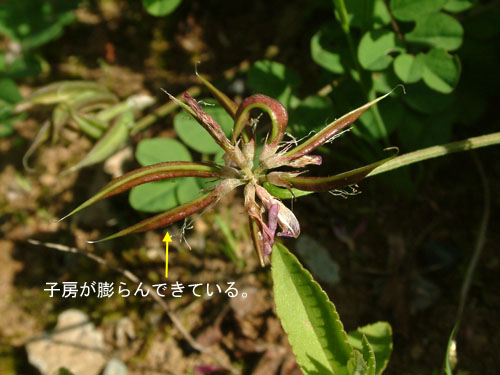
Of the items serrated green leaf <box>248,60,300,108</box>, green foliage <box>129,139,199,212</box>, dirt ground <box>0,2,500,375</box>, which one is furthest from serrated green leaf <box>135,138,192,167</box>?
dirt ground <box>0,2,500,375</box>

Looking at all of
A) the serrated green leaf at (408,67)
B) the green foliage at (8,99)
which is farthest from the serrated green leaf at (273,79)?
the green foliage at (8,99)

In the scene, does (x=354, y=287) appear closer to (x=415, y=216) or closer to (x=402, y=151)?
(x=415, y=216)

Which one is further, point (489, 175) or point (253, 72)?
point (489, 175)

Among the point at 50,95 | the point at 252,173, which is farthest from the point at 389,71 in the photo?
the point at 50,95

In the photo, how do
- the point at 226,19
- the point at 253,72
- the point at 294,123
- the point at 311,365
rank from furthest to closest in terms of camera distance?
the point at 226,19, the point at 253,72, the point at 294,123, the point at 311,365

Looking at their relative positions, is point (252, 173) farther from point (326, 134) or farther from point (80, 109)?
point (80, 109)

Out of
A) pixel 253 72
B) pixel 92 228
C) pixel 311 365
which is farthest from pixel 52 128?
pixel 311 365

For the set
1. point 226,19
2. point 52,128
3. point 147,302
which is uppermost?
point 226,19

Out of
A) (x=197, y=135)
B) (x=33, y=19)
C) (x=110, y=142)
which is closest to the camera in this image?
(x=197, y=135)
